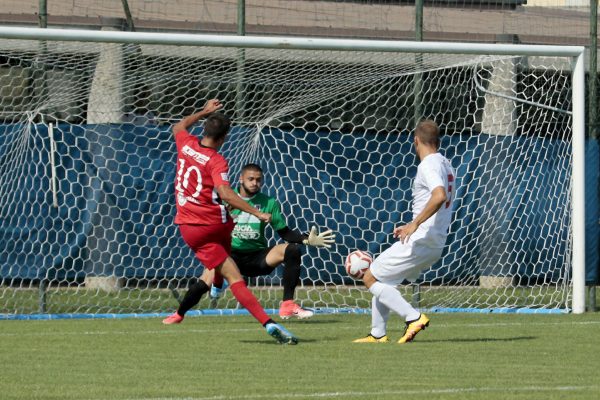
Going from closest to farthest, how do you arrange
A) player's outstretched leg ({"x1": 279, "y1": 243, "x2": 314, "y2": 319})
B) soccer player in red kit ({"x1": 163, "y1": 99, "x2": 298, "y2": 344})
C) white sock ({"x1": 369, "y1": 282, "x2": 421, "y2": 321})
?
white sock ({"x1": 369, "y1": 282, "x2": 421, "y2": 321}), soccer player in red kit ({"x1": 163, "y1": 99, "x2": 298, "y2": 344}), player's outstretched leg ({"x1": 279, "y1": 243, "x2": 314, "y2": 319})

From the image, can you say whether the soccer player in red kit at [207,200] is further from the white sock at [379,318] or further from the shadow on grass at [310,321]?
the shadow on grass at [310,321]

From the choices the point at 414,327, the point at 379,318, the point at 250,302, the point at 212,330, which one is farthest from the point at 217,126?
the point at 414,327

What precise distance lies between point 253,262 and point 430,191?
3.33 metres

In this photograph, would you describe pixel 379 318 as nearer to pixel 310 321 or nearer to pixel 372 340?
pixel 372 340

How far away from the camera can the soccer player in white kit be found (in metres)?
10.3

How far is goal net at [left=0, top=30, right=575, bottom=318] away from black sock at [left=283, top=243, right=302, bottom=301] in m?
1.48

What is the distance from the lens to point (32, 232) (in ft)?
46.8

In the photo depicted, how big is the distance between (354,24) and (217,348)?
26.0 feet

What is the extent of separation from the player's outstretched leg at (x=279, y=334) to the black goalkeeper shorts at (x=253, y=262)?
2879 mm

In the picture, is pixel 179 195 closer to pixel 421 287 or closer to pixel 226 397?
pixel 226 397

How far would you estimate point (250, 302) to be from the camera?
1020 cm

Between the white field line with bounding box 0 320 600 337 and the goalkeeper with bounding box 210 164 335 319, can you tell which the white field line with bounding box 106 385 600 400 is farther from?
the goalkeeper with bounding box 210 164 335 319

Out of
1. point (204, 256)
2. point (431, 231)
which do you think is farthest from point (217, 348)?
point (431, 231)

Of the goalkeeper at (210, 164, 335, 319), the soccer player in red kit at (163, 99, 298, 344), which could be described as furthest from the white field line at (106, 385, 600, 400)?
the goalkeeper at (210, 164, 335, 319)
